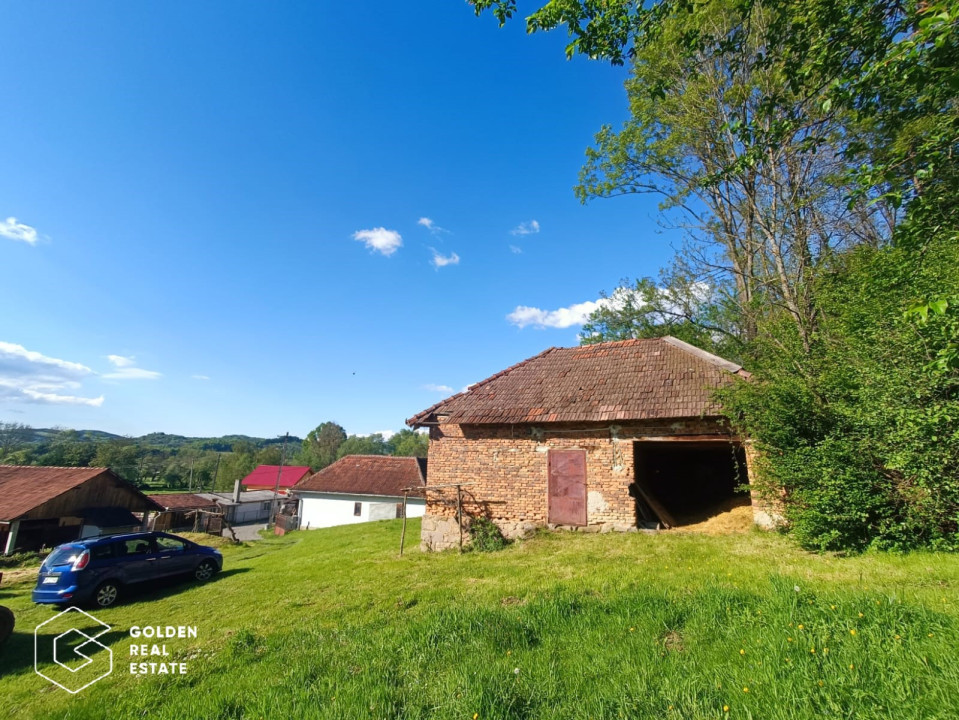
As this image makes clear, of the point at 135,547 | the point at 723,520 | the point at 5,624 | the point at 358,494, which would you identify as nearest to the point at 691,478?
the point at 723,520

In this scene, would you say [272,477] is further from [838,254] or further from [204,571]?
[838,254]

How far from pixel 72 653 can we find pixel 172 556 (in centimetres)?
541

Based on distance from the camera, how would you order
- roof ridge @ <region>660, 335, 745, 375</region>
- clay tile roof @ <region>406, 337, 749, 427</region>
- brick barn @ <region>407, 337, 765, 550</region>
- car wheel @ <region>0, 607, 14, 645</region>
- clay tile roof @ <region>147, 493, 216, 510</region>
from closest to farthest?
car wheel @ <region>0, 607, 14, 645</region>
brick barn @ <region>407, 337, 765, 550</region>
clay tile roof @ <region>406, 337, 749, 427</region>
roof ridge @ <region>660, 335, 745, 375</region>
clay tile roof @ <region>147, 493, 216, 510</region>

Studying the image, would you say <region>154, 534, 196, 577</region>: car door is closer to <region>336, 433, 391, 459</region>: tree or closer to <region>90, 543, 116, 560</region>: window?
<region>90, 543, 116, 560</region>: window

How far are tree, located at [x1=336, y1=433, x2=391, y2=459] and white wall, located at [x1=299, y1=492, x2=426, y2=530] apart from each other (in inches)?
2817

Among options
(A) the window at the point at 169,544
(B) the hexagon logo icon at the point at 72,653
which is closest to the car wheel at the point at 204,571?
(A) the window at the point at 169,544

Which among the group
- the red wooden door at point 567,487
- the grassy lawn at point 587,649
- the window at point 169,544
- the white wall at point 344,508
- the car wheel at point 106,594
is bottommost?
the white wall at point 344,508

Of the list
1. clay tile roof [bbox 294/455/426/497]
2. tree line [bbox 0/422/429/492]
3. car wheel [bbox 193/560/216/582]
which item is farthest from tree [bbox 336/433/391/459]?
car wheel [bbox 193/560/216/582]

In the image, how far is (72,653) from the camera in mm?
6789

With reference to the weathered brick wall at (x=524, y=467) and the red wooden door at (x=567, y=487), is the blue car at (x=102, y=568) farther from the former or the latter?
the red wooden door at (x=567, y=487)

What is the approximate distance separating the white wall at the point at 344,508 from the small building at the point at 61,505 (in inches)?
369

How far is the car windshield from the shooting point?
32.6ft

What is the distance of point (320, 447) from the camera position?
108812 mm

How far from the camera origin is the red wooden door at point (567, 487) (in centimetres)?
1118
